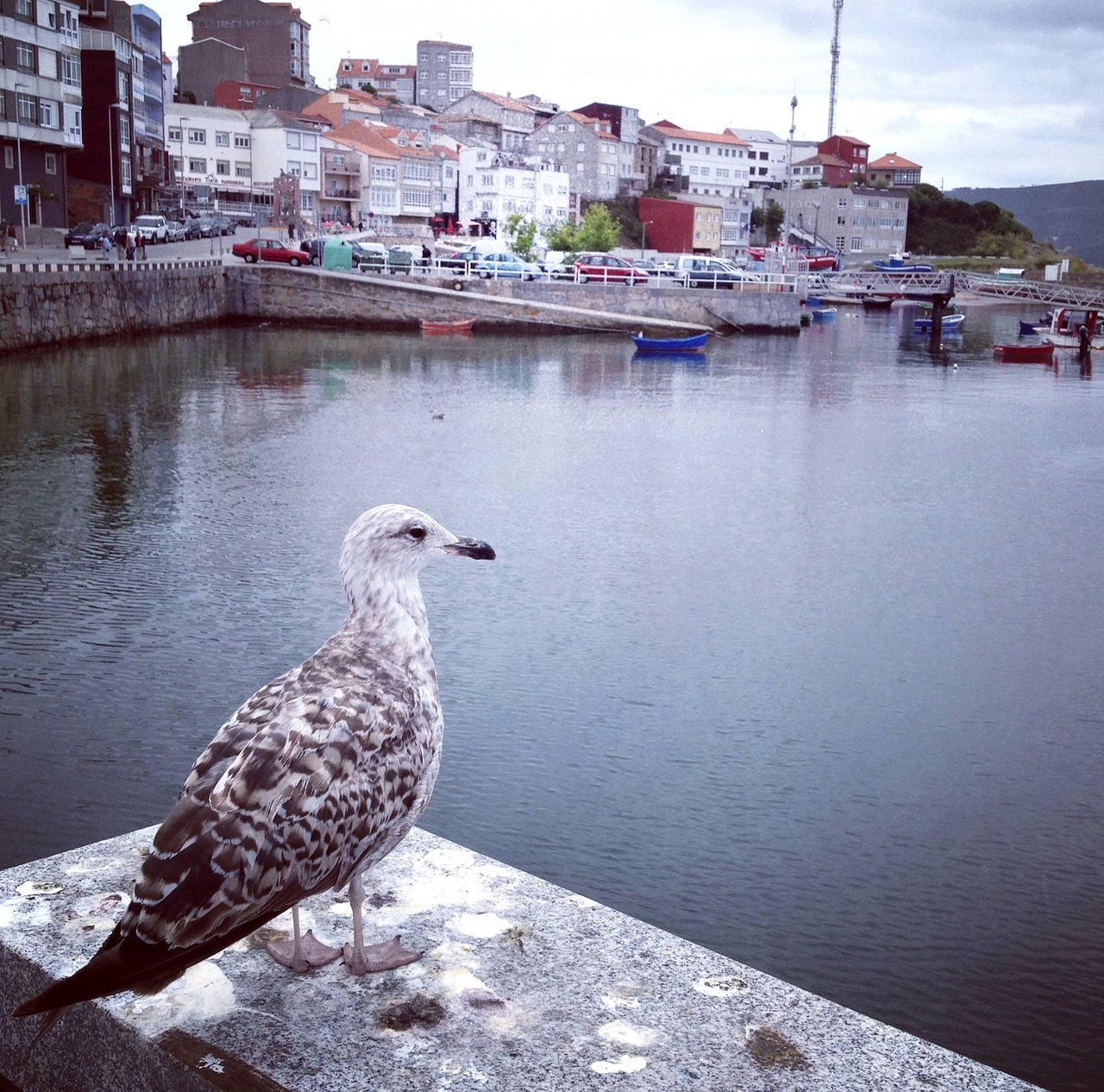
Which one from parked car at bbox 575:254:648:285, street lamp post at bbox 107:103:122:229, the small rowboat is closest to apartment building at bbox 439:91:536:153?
street lamp post at bbox 107:103:122:229

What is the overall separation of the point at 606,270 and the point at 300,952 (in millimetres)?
49545

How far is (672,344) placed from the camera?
41.5m

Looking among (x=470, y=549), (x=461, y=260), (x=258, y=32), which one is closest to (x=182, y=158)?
(x=258, y=32)

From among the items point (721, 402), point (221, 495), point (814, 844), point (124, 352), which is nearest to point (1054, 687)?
point (814, 844)

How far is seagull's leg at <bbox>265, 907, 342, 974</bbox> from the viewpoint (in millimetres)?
3488

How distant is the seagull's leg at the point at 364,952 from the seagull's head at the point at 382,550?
0.83 metres

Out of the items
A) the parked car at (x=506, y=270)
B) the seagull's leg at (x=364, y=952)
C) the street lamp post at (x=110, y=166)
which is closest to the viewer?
the seagull's leg at (x=364, y=952)

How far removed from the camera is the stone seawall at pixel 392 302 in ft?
124

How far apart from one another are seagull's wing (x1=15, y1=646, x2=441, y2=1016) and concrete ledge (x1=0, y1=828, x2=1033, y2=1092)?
264 mm

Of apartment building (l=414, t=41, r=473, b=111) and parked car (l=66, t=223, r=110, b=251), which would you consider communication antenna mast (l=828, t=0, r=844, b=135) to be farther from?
parked car (l=66, t=223, r=110, b=251)

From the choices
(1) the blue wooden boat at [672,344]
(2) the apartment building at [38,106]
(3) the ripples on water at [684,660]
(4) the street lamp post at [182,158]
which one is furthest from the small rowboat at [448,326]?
(4) the street lamp post at [182,158]

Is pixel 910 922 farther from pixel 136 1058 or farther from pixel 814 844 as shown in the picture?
pixel 136 1058

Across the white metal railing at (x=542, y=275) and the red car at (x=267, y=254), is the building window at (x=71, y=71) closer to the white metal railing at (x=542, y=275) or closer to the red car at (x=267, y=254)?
the red car at (x=267, y=254)

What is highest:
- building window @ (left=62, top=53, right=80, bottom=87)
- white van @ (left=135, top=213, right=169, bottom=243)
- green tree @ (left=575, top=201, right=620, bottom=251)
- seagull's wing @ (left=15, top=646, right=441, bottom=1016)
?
building window @ (left=62, top=53, right=80, bottom=87)
